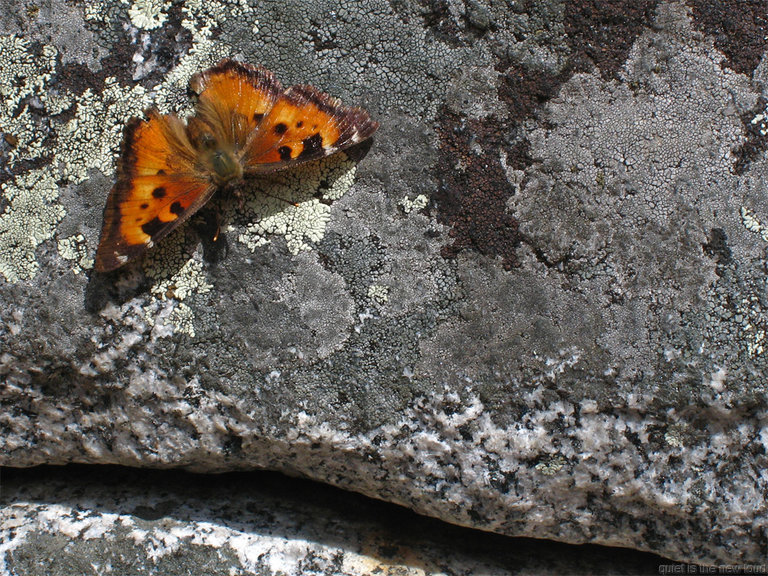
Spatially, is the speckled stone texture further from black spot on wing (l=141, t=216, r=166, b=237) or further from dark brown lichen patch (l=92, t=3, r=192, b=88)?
black spot on wing (l=141, t=216, r=166, b=237)

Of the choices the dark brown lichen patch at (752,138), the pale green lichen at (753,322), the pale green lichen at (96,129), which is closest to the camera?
the pale green lichen at (753,322)

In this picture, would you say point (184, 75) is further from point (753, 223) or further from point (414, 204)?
point (753, 223)

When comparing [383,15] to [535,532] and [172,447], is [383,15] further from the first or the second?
[535,532]

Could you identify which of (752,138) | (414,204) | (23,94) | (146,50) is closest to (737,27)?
(752,138)

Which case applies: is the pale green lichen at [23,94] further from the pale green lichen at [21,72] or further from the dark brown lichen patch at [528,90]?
the dark brown lichen patch at [528,90]

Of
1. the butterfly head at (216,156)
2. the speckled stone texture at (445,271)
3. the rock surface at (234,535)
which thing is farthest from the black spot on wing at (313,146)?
the rock surface at (234,535)

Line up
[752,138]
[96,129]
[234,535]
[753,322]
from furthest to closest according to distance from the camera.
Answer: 1. [234,535]
2. [96,129]
3. [752,138]
4. [753,322]

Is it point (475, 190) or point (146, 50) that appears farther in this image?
point (146, 50)
